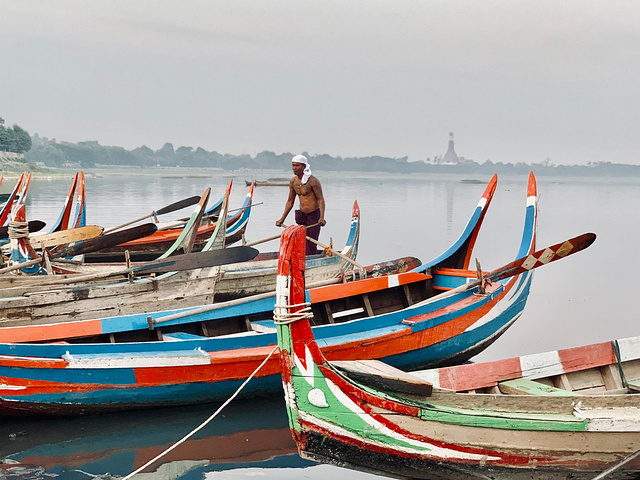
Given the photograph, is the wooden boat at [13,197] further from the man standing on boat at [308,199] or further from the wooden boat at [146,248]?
the man standing on boat at [308,199]

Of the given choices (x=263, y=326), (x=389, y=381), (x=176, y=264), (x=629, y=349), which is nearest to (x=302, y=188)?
(x=176, y=264)

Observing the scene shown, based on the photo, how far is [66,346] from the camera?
208 inches

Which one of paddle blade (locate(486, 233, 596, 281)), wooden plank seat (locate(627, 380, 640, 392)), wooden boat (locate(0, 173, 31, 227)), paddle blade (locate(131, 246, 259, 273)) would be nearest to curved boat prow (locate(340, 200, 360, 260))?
paddle blade (locate(131, 246, 259, 273))

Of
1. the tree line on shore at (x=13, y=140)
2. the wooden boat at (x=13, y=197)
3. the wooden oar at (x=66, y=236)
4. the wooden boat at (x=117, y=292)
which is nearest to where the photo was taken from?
the wooden boat at (x=117, y=292)

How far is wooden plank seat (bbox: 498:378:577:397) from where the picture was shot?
14.6ft

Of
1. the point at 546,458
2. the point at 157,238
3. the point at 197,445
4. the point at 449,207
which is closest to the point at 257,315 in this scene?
the point at 197,445

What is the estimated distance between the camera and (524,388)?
14.8ft

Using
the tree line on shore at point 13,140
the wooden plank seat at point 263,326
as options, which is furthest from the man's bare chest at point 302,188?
the tree line on shore at point 13,140

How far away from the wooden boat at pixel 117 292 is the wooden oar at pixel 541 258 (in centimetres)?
205

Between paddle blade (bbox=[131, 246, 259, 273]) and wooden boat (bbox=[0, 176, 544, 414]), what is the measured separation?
21.7 inches

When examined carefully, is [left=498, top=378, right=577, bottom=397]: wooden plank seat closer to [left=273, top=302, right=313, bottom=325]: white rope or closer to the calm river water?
the calm river water

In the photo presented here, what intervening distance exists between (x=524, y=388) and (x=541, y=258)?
151 centimetres

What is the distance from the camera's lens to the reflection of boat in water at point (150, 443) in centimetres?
498

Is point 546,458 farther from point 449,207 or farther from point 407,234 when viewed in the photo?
point 449,207
